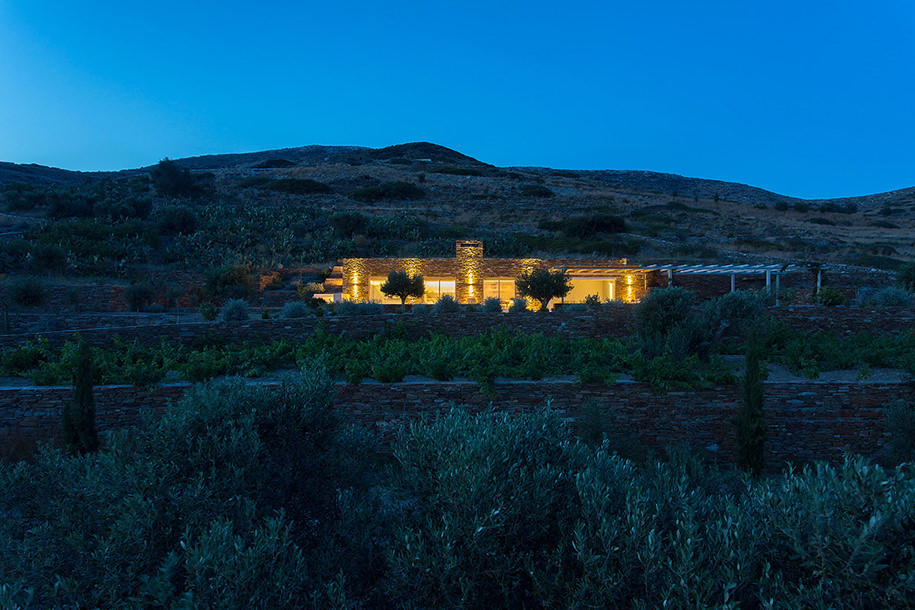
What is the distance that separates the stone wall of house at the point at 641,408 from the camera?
717 cm

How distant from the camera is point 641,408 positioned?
7.50 meters

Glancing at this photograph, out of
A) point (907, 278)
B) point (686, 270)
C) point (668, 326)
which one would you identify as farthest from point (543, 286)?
point (907, 278)

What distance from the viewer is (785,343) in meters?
10.2

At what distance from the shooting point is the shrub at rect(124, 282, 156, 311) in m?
15.3

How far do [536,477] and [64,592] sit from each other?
7.85 feet

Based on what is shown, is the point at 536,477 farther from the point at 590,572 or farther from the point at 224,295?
the point at 224,295

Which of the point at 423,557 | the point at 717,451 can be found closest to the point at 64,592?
the point at 423,557

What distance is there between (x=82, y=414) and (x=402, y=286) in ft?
35.6

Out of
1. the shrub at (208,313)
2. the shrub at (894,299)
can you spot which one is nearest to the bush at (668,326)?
the shrub at (894,299)

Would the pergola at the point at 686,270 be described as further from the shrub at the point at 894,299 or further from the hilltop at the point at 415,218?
the hilltop at the point at 415,218

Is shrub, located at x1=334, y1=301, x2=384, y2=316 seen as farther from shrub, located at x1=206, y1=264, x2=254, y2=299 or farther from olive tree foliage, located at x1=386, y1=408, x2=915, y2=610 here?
olive tree foliage, located at x1=386, y1=408, x2=915, y2=610

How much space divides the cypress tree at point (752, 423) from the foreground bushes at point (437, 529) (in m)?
3.82

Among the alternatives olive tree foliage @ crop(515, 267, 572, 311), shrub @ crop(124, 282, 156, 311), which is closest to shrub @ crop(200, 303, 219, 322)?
shrub @ crop(124, 282, 156, 311)

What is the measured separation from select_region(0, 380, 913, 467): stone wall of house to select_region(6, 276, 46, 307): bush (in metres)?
8.69
